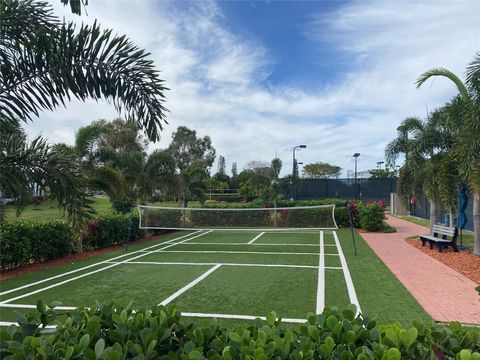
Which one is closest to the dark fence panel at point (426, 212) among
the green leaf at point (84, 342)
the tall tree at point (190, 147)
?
the green leaf at point (84, 342)

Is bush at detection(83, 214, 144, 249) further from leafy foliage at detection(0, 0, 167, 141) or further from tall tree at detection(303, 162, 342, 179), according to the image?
tall tree at detection(303, 162, 342, 179)

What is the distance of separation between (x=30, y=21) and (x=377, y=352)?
4.46 metres

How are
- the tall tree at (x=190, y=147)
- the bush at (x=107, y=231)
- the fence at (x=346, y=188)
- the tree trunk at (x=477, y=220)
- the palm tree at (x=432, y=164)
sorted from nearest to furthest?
the tree trunk at (x=477, y=220) < the palm tree at (x=432, y=164) < the bush at (x=107, y=231) < the fence at (x=346, y=188) < the tall tree at (x=190, y=147)

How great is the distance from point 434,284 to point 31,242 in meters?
10.2

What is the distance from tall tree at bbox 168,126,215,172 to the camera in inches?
2672

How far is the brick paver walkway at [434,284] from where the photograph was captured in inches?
251

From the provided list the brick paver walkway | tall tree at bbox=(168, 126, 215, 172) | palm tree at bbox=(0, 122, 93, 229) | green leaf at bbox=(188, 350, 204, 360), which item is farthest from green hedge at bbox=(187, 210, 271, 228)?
tall tree at bbox=(168, 126, 215, 172)

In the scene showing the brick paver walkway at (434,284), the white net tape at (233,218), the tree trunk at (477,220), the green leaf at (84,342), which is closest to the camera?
the green leaf at (84,342)

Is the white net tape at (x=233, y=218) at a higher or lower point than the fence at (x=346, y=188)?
lower

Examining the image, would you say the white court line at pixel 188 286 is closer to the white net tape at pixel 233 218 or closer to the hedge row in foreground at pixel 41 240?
the hedge row in foreground at pixel 41 240

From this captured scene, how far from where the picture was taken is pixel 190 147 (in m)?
69.4

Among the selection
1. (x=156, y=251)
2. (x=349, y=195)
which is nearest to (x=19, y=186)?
(x=156, y=251)

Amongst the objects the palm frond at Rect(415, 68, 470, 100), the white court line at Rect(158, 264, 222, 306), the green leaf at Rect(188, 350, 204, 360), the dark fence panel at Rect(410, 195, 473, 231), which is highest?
the palm frond at Rect(415, 68, 470, 100)

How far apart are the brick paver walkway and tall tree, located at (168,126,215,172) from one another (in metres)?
56.3
